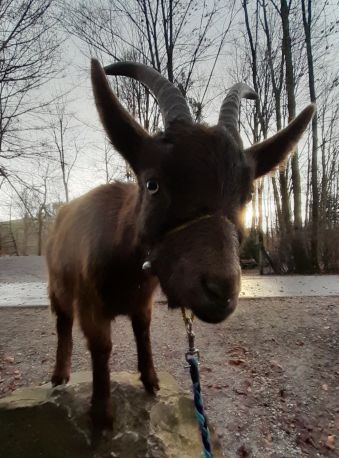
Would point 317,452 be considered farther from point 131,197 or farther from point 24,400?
point 131,197

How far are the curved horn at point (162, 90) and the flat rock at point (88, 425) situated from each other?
2476 millimetres

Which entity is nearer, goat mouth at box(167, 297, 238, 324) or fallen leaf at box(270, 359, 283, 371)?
goat mouth at box(167, 297, 238, 324)

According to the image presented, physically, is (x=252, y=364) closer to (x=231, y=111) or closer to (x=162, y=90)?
(x=231, y=111)

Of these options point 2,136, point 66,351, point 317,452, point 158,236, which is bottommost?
point 317,452

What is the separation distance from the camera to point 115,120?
7.63ft

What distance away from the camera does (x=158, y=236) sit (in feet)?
6.85

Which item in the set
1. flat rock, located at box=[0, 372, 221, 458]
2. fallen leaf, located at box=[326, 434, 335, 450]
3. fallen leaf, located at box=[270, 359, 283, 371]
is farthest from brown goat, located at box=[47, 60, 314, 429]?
fallen leaf, located at box=[270, 359, 283, 371]

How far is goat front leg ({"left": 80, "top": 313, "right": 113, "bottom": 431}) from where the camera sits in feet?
10.1

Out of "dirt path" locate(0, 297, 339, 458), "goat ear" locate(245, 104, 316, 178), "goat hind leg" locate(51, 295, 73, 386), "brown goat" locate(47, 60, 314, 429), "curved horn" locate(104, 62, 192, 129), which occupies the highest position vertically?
"curved horn" locate(104, 62, 192, 129)

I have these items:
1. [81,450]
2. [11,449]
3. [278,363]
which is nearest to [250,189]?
[81,450]

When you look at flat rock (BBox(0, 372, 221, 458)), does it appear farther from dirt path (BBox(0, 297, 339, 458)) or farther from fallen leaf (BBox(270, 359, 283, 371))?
fallen leaf (BBox(270, 359, 283, 371))

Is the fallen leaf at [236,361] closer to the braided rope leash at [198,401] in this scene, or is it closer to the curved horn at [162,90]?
the braided rope leash at [198,401]

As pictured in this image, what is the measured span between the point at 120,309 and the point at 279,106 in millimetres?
16252

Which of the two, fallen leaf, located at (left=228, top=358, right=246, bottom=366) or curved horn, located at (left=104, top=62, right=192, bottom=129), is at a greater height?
curved horn, located at (left=104, top=62, right=192, bottom=129)
